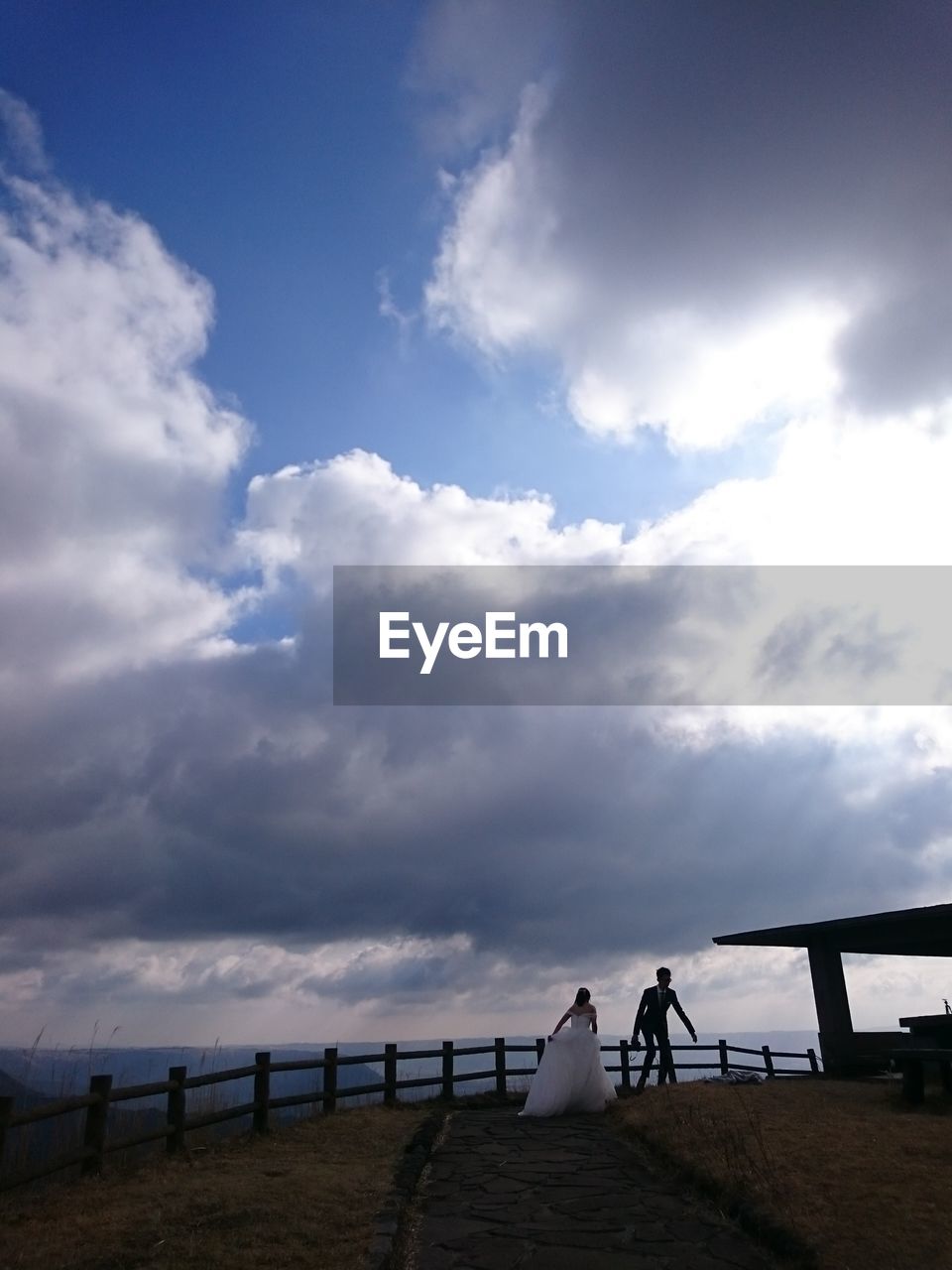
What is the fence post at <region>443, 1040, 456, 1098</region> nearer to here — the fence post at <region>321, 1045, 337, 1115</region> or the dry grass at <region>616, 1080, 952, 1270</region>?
the fence post at <region>321, 1045, 337, 1115</region>

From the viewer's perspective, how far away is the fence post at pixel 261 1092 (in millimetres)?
11344

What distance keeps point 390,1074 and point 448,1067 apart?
4.49 feet

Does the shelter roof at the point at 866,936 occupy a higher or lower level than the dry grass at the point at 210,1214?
higher

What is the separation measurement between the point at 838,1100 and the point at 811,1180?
5.60 m

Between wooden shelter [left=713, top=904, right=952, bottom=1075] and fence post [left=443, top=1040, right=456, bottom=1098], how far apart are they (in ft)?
20.3

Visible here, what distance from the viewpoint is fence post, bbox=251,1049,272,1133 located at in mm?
11344

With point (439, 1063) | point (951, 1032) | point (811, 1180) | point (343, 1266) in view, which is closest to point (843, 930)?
point (951, 1032)

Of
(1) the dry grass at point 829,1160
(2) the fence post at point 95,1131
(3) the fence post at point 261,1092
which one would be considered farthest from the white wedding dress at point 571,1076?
(2) the fence post at point 95,1131

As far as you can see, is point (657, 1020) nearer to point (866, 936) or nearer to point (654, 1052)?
point (654, 1052)

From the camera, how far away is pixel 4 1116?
742 centimetres

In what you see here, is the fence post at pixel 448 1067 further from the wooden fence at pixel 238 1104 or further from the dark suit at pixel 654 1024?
the dark suit at pixel 654 1024

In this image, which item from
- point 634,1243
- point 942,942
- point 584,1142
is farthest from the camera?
point 942,942

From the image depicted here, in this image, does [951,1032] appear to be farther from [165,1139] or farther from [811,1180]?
[165,1139]

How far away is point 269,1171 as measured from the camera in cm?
883
